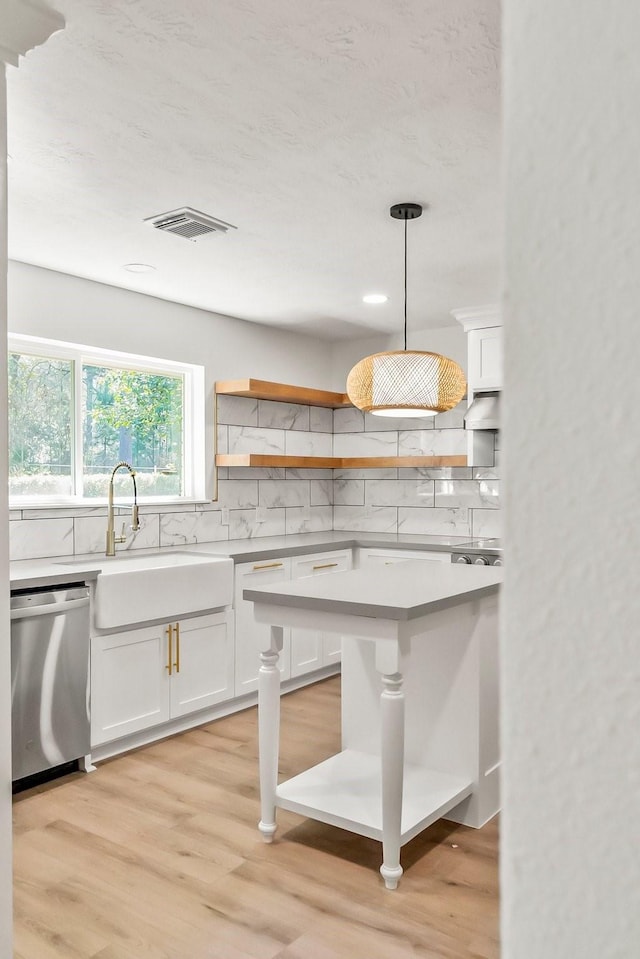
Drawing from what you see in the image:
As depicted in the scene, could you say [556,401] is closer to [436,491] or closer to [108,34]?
[108,34]

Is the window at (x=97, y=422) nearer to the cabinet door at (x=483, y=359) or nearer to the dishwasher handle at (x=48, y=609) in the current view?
the dishwasher handle at (x=48, y=609)

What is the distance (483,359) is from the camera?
4.72 meters

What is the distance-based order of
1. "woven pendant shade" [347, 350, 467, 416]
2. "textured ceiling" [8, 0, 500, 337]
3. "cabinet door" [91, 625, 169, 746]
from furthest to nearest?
"cabinet door" [91, 625, 169, 746] < "woven pendant shade" [347, 350, 467, 416] < "textured ceiling" [8, 0, 500, 337]

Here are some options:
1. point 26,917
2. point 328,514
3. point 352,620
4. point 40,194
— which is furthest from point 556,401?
point 328,514

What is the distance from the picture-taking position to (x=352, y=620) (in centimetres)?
241

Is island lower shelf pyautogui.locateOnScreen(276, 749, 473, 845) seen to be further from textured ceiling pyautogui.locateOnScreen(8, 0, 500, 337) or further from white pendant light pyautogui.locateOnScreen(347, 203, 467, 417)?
textured ceiling pyautogui.locateOnScreen(8, 0, 500, 337)

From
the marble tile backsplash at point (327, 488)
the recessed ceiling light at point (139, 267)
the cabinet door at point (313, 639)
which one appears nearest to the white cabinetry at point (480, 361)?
the marble tile backsplash at point (327, 488)

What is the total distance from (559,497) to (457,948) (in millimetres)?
2175

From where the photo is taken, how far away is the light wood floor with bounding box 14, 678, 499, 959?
2053 mm

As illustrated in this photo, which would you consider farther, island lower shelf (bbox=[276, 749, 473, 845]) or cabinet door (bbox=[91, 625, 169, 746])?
cabinet door (bbox=[91, 625, 169, 746])

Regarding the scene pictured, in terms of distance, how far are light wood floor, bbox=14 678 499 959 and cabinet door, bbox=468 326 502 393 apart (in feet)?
8.77

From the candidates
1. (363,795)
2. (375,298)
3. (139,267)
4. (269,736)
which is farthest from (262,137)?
(363,795)

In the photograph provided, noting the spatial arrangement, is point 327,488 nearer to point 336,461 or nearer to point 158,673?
point 336,461

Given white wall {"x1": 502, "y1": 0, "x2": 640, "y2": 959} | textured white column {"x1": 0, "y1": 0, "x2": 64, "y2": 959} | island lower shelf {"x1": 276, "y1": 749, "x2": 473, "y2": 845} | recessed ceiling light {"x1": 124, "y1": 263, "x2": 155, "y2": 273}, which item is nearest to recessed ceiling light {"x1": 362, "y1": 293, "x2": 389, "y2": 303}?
recessed ceiling light {"x1": 124, "y1": 263, "x2": 155, "y2": 273}
